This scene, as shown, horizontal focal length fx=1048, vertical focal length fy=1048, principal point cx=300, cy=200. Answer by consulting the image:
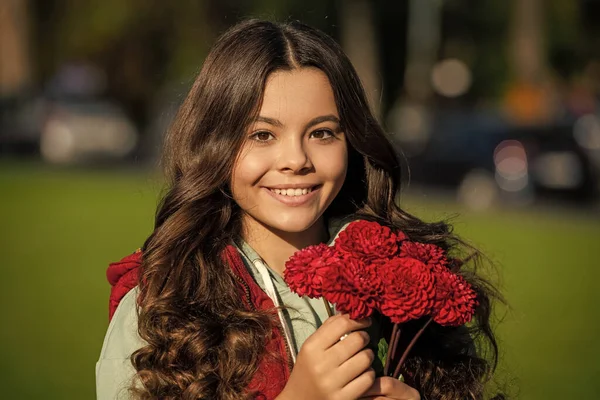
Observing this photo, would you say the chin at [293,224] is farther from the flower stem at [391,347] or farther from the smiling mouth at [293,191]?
the flower stem at [391,347]

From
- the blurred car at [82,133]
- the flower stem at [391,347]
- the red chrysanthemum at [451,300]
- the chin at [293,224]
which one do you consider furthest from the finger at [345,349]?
the blurred car at [82,133]

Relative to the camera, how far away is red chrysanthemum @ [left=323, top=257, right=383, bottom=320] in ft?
8.45

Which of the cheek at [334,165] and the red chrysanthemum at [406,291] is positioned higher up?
the cheek at [334,165]

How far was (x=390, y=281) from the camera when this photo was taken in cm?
261

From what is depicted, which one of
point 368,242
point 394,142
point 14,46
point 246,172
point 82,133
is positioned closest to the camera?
point 368,242

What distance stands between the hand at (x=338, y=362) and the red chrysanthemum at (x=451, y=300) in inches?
7.5

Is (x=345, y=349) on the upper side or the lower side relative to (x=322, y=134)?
lower

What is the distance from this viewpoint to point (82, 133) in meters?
30.9

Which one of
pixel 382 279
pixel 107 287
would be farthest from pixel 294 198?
pixel 107 287

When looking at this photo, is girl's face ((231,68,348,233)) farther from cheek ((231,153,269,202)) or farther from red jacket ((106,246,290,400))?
red jacket ((106,246,290,400))

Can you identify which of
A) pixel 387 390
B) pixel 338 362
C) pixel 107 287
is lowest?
pixel 107 287

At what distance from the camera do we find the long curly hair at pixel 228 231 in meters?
2.85

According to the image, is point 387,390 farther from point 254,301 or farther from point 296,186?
point 296,186

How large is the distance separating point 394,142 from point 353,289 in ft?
4.59
